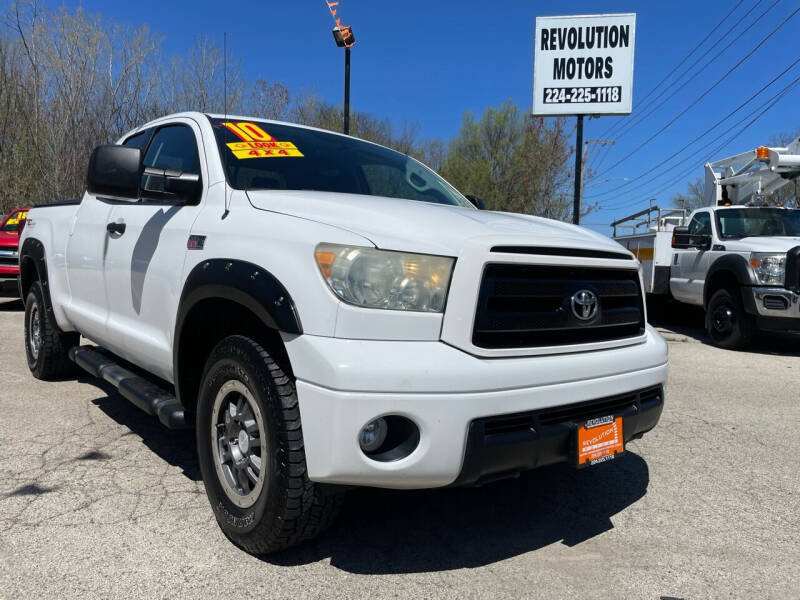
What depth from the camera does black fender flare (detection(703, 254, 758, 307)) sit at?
7.62 metres

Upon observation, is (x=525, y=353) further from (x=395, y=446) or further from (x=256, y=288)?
(x=256, y=288)

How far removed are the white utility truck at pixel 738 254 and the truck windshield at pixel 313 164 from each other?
526 cm

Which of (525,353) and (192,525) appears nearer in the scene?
(525,353)

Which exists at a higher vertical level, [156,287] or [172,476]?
[156,287]

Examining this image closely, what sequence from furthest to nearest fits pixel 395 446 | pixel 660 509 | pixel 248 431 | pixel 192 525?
pixel 660 509 < pixel 192 525 < pixel 248 431 < pixel 395 446

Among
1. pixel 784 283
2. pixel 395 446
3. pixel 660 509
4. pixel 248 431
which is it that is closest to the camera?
pixel 395 446

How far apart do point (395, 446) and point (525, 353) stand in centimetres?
58

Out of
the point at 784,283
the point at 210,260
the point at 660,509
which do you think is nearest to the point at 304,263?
the point at 210,260

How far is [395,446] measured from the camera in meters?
2.18

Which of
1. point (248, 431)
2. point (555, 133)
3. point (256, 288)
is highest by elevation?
point (555, 133)

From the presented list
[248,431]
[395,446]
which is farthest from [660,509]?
[248,431]

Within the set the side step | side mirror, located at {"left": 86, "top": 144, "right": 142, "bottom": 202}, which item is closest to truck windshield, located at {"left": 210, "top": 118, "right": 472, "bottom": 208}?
side mirror, located at {"left": 86, "top": 144, "right": 142, "bottom": 202}

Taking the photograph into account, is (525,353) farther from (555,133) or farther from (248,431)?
(555,133)

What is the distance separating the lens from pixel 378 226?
2279 mm
